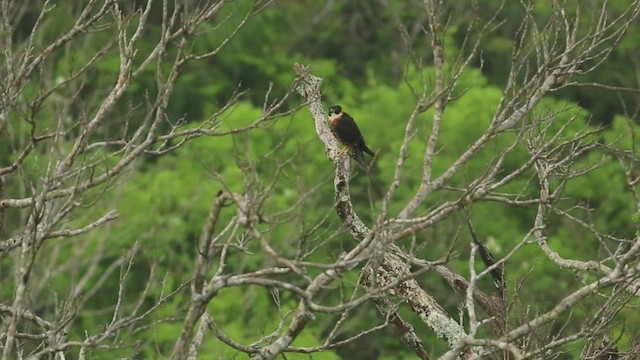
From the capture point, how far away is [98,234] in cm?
2195

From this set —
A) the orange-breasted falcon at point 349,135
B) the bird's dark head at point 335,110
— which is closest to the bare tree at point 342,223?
the orange-breasted falcon at point 349,135

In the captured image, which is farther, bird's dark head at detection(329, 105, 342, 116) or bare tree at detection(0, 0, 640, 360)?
bird's dark head at detection(329, 105, 342, 116)

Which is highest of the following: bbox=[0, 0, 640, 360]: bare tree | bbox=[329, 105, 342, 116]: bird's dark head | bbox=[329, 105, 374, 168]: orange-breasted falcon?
bbox=[329, 105, 342, 116]: bird's dark head

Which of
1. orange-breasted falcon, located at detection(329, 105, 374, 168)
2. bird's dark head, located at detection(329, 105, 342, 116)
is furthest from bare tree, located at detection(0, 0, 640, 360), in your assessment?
bird's dark head, located at detection(329, 105, 342, 116)

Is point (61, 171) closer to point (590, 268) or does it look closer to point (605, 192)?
point (590, 268)

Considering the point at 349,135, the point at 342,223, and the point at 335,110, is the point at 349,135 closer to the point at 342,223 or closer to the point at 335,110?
the point at 335,110

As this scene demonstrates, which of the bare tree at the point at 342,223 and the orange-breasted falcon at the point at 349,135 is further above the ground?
the orange-breasted falcon at the point at 349,135

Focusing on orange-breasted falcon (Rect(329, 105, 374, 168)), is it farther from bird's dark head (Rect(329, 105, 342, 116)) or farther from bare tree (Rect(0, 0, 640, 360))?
bare tree (Rect(0, 0, 640, 360))

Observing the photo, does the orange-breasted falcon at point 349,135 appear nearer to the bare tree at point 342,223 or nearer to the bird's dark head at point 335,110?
the bird's dark head at point 335,110

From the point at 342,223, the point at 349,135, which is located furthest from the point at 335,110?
the point at 342,223

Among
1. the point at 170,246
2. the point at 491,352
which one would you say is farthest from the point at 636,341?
the point at 170,246

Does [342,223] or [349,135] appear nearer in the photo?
[342,223]

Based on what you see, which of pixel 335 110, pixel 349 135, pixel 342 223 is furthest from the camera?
pixel 335 110

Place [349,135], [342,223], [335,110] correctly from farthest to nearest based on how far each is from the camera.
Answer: [335,110]
[349,135]
[342,223]
